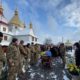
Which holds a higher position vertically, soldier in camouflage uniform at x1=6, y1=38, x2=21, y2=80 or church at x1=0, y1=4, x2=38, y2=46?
church at x1=0, y1=4, x2=38, y2=46

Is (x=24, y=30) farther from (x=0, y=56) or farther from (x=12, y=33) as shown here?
(x=0, y=56)

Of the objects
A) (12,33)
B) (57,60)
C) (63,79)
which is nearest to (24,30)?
(12,33)

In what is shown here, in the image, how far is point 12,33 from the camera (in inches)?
2312

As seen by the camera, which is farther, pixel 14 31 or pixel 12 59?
pixel 14 31

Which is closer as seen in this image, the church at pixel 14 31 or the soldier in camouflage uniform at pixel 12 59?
the soldier in camouflage uniform at pixel 12 59

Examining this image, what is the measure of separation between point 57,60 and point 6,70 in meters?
9.26

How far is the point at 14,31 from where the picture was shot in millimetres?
59688

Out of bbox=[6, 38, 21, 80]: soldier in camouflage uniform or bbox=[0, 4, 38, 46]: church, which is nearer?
bbox=[6, 38, 21, 80]: soldier in camouflage uniform

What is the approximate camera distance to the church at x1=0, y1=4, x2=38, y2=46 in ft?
178

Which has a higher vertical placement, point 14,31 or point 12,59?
point 14,31

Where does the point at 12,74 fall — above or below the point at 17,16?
below

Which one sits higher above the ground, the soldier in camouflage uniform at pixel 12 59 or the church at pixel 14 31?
the church at pixel 14 31

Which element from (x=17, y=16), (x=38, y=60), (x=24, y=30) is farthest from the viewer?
(x=17, y=16)

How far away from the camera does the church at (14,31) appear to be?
54.2 metres
